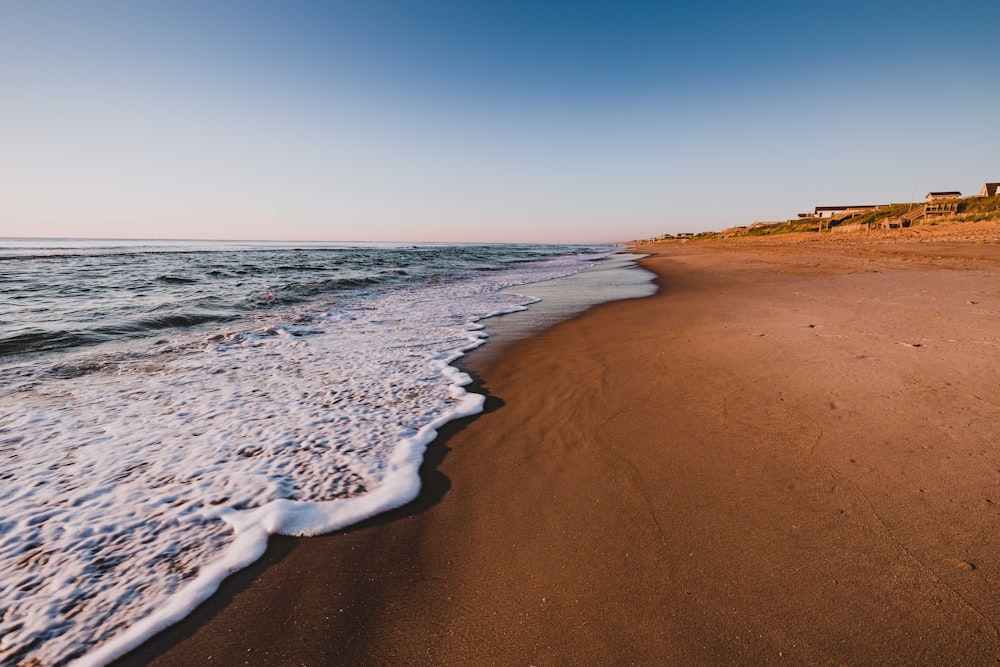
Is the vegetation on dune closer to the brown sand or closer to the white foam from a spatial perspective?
the brown sand

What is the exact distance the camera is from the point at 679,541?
91.7 inches

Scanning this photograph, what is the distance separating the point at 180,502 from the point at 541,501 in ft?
8.39

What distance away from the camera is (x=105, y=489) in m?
3.04

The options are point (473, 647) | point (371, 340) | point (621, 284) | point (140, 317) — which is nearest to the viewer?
point (473, 647)

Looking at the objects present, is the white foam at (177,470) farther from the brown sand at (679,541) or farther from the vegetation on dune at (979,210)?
the vegetation on dune at (979,210)

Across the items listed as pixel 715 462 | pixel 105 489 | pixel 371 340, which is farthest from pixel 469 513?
pixel 371 340

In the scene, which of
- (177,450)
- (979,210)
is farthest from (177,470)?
(979,210)

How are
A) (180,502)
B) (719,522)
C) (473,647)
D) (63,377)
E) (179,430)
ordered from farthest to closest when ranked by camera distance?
(63,377) → (179,430) → (180,502) → (719,522) → (473,647)

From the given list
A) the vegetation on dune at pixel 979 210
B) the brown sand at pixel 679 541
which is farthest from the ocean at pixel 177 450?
the vegetation on dune at pixel 979 210

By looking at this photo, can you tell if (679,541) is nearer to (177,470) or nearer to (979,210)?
(177,470)

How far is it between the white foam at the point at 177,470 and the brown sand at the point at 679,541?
1.05ft

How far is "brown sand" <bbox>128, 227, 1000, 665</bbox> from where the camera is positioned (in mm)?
1783

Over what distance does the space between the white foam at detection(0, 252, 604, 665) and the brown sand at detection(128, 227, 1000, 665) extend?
320 mm

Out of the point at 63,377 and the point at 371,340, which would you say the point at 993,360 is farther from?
the point at 63,377
